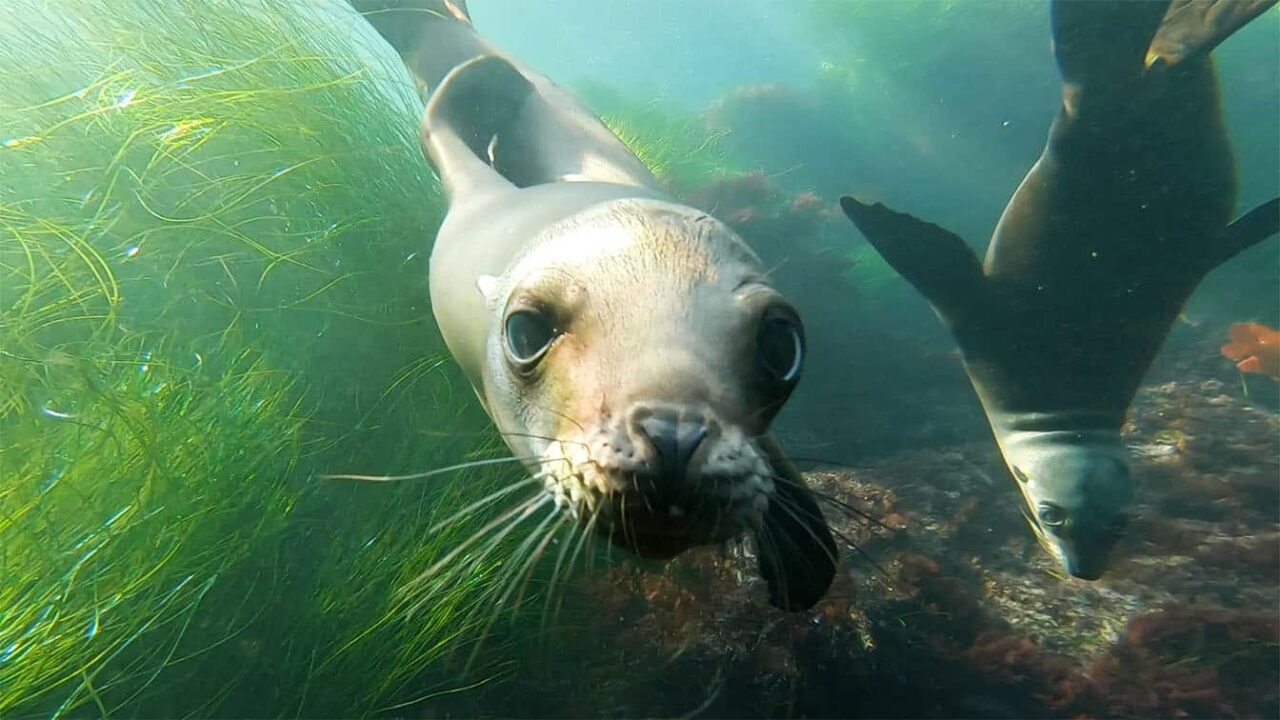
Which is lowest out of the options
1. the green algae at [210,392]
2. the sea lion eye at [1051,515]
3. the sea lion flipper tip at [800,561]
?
the green algae at [210,392]

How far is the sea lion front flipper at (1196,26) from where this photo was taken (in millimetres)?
3877

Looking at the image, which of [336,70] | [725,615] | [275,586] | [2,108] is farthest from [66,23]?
[725,615]

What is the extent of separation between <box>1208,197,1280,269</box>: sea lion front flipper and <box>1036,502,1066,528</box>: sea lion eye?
1976 millimetres

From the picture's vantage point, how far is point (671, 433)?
1140 mm

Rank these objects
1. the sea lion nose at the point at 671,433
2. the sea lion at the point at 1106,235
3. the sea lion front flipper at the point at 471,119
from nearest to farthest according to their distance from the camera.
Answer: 1. the sea lion nose at the point at 671,433
2. the sea lion front flipper at the point at 471,119
3. the sea lion at the point at 1106,235

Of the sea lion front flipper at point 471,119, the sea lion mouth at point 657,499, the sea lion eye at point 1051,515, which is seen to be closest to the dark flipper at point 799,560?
the sea lion mouth at point 657,499

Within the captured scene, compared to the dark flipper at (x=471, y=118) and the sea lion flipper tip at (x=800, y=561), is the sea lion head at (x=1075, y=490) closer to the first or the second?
the sea lion flipper tip at (x=800, y=561)

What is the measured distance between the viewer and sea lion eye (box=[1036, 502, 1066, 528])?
3.88 metres

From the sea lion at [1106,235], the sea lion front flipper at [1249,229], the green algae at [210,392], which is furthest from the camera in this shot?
the sea lion front flipper at [1249,229]

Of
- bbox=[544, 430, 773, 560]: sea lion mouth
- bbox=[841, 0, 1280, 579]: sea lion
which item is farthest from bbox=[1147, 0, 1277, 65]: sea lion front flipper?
bbox=[544, 430, 773, 560]: sea lion mouth

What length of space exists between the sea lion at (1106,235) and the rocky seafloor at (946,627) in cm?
48

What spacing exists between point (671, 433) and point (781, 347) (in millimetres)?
464

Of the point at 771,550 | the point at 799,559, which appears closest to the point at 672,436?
the point at 771,550

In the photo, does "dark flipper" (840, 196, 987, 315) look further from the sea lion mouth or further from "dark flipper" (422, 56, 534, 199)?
the sea lion mouth
